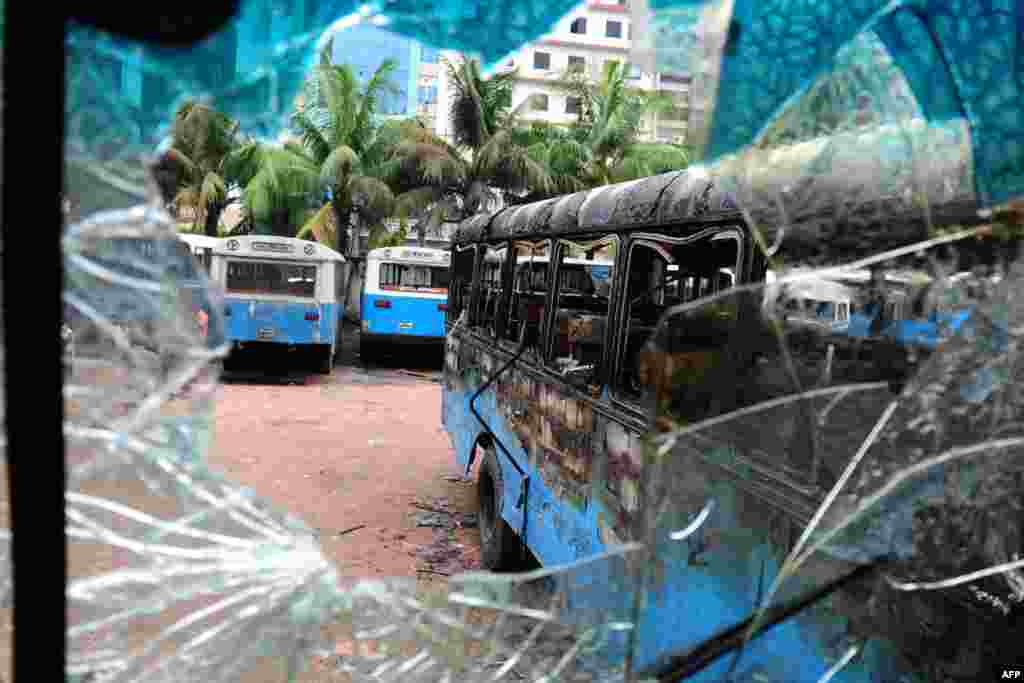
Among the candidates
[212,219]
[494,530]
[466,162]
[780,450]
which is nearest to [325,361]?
[212,219]

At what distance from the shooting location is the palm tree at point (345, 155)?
18.0m

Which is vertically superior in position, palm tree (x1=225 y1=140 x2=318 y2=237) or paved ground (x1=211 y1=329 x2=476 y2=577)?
palm tree (x1=225 y1=140 x2=318 y2=237)

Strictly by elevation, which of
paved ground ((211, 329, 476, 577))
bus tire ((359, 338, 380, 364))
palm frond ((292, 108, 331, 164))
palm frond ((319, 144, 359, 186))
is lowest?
paved ground ((211, 329, 476, 577))

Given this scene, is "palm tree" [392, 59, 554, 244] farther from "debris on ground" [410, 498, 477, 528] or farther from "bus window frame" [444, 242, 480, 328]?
"debris on ground" [410, 498, 477, 528]

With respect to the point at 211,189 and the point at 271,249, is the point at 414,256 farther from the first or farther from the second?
the point at 211,189

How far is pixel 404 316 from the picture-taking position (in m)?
15.6

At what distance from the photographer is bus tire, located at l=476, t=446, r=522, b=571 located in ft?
18.4

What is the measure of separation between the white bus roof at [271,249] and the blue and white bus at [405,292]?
207cm

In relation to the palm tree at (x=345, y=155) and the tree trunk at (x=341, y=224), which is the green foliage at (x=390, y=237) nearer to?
the palm tree at (x=345, y=155)

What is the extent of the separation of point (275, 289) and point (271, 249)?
0.63m

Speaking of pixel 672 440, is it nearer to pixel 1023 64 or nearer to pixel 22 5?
pixel 1023 64

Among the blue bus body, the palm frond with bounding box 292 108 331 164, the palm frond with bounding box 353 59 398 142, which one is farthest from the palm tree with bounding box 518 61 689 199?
the blue bus body

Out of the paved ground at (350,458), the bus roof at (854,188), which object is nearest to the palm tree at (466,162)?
the paved ground at (350,458)

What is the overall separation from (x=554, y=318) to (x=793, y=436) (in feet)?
10.8
